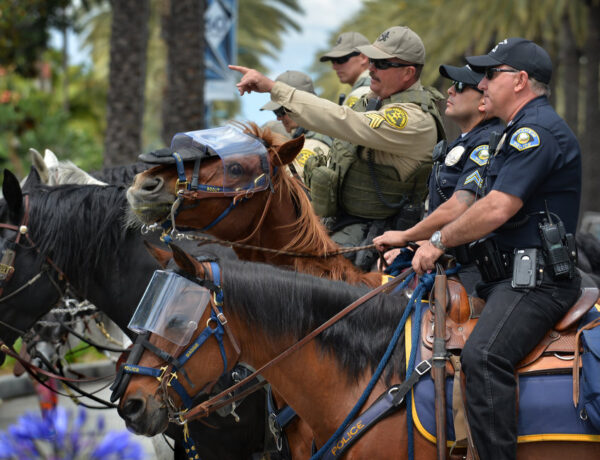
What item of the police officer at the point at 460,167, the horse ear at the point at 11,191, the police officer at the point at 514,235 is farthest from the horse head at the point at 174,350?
the horse ear at the point at 11,191

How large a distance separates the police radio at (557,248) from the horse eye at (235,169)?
1485mm

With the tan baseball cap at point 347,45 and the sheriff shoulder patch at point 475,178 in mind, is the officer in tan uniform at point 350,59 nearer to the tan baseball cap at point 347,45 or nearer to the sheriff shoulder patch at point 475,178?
the tan baseball cap at point 347,45

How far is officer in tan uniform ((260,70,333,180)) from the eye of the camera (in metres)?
5.65

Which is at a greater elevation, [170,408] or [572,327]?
[572,327]

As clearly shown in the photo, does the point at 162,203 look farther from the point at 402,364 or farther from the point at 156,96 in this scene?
the point at 156,96

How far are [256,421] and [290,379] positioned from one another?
1.21 m

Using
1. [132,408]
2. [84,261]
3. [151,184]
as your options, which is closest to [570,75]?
[84,261]

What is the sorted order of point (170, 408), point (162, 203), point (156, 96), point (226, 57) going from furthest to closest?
1. point (156, 96)
2. point (226, 57)
3. point (162, 203)
4. point (170, 408)

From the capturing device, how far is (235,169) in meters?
3.87

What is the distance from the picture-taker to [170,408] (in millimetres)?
3037

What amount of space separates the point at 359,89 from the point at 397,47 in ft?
3.39

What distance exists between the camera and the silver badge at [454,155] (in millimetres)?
3957

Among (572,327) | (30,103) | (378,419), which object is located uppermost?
(572,327)

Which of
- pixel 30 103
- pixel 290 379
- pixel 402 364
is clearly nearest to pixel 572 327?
pixel 402 364
